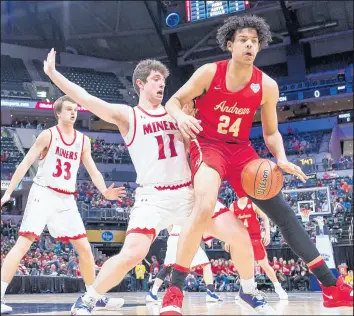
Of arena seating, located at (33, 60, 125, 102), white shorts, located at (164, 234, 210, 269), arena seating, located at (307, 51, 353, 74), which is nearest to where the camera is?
white shorts, located at (164, 234, 210, 269)

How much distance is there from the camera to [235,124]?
4145mm

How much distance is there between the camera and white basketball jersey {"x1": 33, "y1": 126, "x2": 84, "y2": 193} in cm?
575

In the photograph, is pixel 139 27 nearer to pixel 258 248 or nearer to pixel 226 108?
pixel 258 248

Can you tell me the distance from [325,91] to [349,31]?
3.52 metres

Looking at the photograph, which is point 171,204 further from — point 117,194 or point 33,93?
point 33,93

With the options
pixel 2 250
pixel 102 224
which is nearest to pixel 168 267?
pixel 2 250

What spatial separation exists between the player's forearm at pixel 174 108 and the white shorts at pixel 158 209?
632 millimetres

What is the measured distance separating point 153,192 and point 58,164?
195 centimetres

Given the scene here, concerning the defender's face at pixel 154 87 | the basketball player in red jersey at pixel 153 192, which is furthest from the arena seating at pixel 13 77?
the basketball player in red jersey at pixel 153 192

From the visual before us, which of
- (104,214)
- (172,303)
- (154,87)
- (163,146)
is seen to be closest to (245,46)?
(154,87)

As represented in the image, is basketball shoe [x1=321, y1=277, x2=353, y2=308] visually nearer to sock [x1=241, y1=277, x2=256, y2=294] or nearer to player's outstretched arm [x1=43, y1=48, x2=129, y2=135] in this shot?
sock [x1=241, y1=277, x2=256, y2=294]

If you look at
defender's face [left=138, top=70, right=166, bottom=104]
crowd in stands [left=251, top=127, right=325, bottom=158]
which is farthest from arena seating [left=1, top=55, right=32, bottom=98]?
defender's face [left=138, top=70, right=166, bottom=104]

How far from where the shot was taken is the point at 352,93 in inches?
1166

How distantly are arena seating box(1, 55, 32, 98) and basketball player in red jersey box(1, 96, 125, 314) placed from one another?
2624 centimetres
